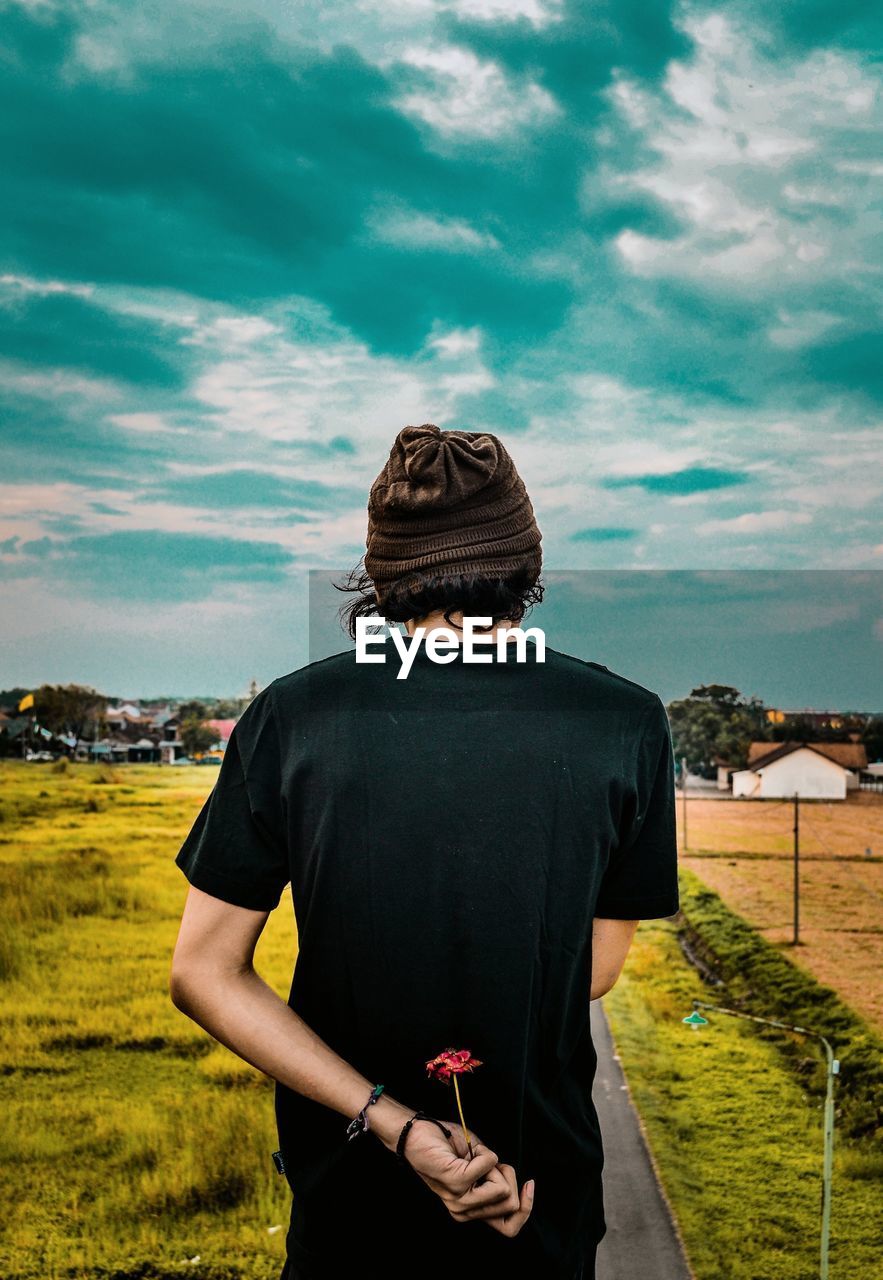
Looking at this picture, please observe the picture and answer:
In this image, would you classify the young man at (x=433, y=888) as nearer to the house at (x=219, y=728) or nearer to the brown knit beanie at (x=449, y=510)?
the brown knit beanie at (x=449, y=510)

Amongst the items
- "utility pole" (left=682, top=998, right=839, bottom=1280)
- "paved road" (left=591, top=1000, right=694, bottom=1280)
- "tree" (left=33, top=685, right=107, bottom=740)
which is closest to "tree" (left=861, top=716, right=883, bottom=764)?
"utility pole" (left=682, top=998, right=839, bottom=1280)

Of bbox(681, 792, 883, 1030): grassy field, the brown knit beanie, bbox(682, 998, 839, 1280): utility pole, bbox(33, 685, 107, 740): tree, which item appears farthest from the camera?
bbox(33, 685, 107, 740): tree

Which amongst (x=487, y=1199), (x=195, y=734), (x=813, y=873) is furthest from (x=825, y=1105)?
(x=195, y=734)

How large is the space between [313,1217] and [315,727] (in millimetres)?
452

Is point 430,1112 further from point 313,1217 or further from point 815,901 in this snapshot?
point 815,901

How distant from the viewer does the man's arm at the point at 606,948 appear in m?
0.93

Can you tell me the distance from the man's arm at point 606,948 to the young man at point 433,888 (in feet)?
0.11

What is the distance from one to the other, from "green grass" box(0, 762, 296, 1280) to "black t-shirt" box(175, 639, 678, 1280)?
10.6 feet

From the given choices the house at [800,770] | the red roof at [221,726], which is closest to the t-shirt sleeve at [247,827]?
the house at [800,770]

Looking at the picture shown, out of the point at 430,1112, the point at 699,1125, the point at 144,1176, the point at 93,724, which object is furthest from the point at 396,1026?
the point at 93,724

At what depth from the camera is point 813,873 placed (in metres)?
5.35

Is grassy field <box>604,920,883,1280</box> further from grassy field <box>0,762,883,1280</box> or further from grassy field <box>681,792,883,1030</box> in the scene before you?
grassy field <box>681,792,883,1030</box>

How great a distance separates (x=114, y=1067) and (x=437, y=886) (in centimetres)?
470

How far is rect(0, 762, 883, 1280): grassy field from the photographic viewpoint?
359 centimetres
